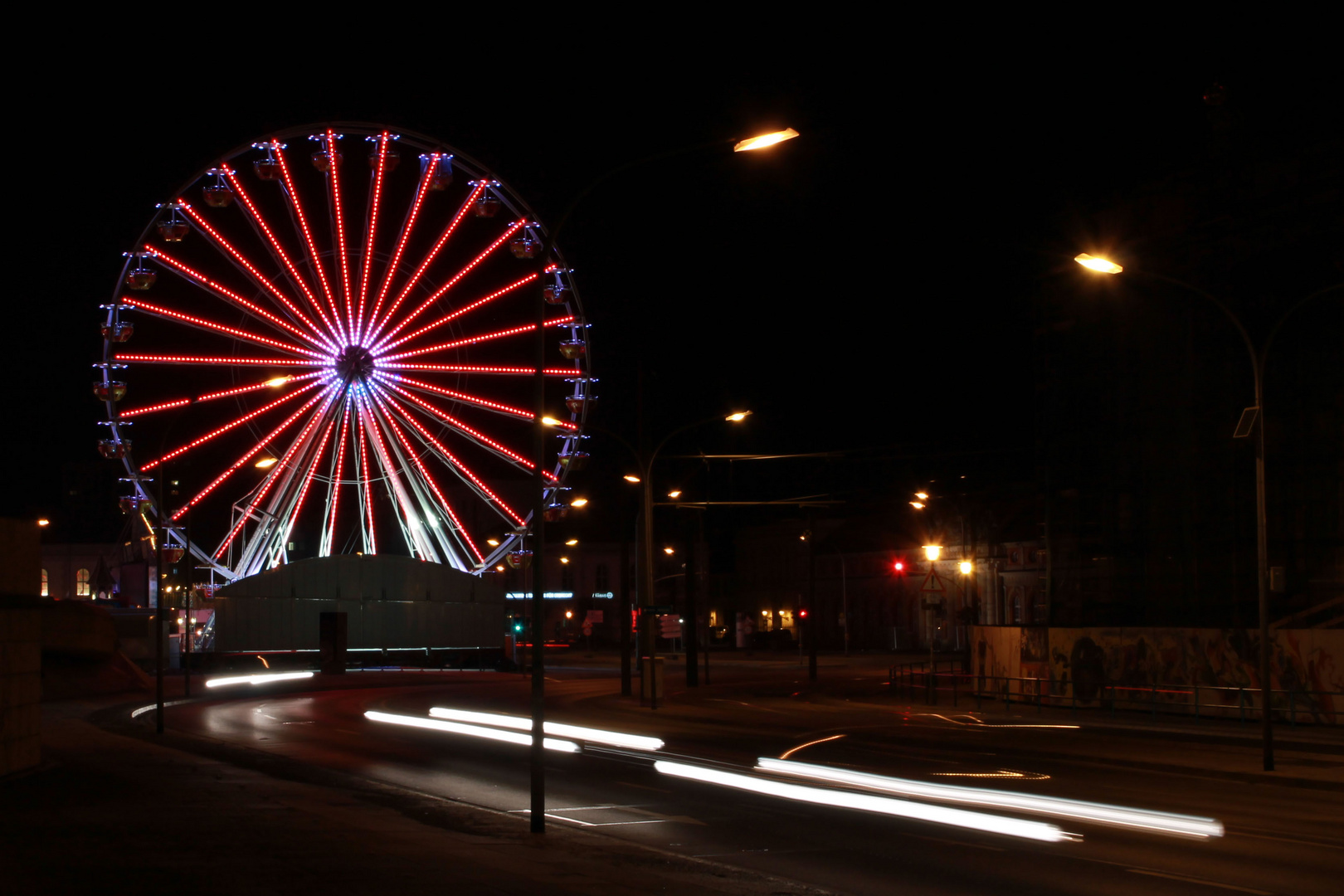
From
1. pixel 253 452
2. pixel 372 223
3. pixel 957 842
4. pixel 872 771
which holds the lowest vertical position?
pixel 872 771

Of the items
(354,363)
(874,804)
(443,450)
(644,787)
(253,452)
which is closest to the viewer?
(874,804)

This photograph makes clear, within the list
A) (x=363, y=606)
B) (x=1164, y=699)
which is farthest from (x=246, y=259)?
(x=1164, y=699)

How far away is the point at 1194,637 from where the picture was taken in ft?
102

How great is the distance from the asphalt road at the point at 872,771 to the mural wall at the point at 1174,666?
112 inches

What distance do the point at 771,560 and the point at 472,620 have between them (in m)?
45.7

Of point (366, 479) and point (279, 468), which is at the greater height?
point (279, 468)

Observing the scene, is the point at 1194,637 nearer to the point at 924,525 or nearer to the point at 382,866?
the point at 382,866

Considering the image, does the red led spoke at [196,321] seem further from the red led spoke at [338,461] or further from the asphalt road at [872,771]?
the asphalt road at [872,771]

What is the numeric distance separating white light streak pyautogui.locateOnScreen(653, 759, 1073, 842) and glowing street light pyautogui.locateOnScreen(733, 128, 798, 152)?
24.5ft

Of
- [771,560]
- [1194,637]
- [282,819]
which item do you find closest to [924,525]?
[771,560]

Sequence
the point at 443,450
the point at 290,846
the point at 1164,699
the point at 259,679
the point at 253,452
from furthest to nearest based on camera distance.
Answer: the point at 259,679 → the point at 443,450 → the point at 253,452 → the point at 1164,699 → the point at 290,846

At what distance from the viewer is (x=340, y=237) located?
43031mm

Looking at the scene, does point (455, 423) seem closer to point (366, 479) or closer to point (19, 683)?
point (366, 479)

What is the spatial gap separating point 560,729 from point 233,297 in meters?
19.5
